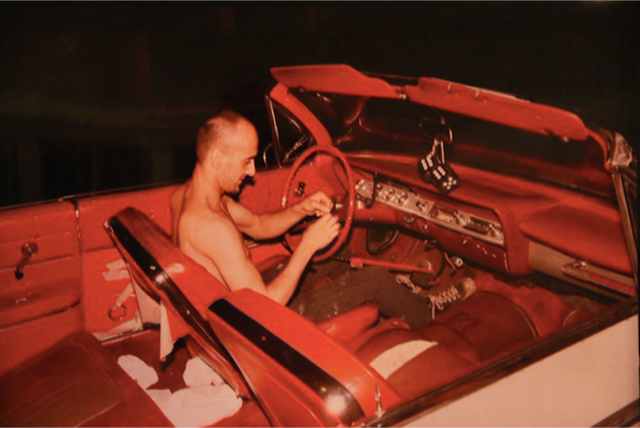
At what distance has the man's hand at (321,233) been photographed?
82.7 inches

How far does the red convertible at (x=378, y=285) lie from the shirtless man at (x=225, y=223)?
7.5 inches

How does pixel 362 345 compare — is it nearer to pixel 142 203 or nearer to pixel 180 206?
pixel 180 206

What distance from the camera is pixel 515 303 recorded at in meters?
2.69

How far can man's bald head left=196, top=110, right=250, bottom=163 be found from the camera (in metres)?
2.11

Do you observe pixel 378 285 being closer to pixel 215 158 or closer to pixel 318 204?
pixel 318 204

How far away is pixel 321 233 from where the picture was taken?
2.10m

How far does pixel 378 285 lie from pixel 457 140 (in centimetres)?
89

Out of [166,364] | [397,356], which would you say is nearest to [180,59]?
[166,364]

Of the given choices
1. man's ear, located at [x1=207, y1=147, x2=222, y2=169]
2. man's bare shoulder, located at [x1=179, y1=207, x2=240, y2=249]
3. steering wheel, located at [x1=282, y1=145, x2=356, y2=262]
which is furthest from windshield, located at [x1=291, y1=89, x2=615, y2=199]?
man's bare shoulder, located at [x1=179, y1=207, x2=240, y2=249]

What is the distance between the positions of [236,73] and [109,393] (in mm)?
13168

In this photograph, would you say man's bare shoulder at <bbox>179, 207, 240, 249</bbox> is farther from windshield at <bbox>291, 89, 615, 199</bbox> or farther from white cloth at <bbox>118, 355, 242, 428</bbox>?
windshield at <bbox>291, 89, 615, 199</bbox>

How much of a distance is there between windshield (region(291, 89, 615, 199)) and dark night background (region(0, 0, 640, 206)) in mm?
4886

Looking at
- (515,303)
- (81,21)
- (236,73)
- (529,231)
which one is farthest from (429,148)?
(81,21)

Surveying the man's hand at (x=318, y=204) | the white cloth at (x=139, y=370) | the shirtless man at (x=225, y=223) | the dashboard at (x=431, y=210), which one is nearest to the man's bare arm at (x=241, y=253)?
the shirtless man at (x=225, y=223)
